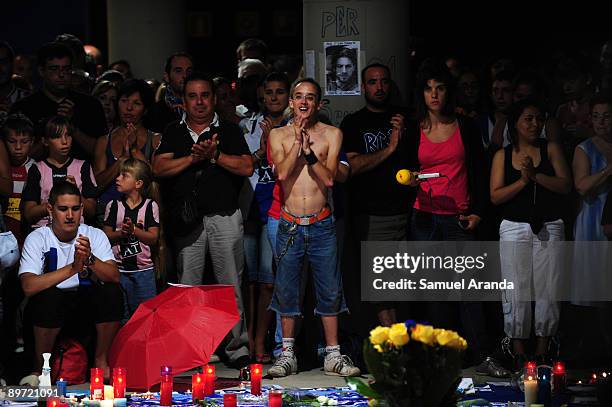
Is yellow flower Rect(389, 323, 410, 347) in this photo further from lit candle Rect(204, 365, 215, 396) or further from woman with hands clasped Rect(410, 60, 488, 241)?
woman with hands clasped Rect(410, 60, 488, 241)

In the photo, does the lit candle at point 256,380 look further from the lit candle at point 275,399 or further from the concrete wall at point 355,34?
the concrete wall at point 355,34

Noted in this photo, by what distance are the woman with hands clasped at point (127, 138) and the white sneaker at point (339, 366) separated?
194 centimetres

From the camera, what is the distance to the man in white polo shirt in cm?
905

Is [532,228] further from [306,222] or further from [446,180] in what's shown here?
[306,222]

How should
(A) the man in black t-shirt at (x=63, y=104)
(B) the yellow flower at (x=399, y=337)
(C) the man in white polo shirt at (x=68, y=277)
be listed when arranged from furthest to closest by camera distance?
(A) the man in black t-shirt at (x=63, y=104)
(C) the man in white polo shirt at (x=68, y=277)
(B) the yellow flower at (x=399, y=337)

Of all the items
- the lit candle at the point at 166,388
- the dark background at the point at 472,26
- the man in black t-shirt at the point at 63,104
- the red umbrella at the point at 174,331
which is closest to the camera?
the lit candle at the point at 166,388

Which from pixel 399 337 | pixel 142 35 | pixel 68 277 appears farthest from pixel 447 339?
pixel 142 35

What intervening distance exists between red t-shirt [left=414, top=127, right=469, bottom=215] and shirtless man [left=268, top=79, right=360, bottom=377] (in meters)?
0.65

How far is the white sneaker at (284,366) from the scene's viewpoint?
30.8 feet

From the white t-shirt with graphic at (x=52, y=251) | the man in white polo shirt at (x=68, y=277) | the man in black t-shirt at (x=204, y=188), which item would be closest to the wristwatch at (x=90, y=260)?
the man in white polo shirt at (x=68, y=277)

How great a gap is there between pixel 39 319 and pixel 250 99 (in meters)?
2.74

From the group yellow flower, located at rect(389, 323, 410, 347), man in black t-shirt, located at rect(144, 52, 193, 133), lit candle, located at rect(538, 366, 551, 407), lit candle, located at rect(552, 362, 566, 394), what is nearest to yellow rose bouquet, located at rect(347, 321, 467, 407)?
yellow flower, located at rect(389, 323, 410, 347)

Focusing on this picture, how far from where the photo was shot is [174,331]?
8.81 meters

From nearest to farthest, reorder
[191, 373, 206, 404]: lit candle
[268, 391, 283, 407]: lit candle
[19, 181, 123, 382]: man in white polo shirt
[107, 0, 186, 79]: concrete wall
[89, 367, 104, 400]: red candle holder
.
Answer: [268, 391, 283, 407]: lit candle, [89, 367, 104, 400]: red candle holder, [191, 373, 206, 404]: lit candle, [19, 181, 123, 382]: man in white polo shirt, [107, 0, 186, 79]: concrete wall
